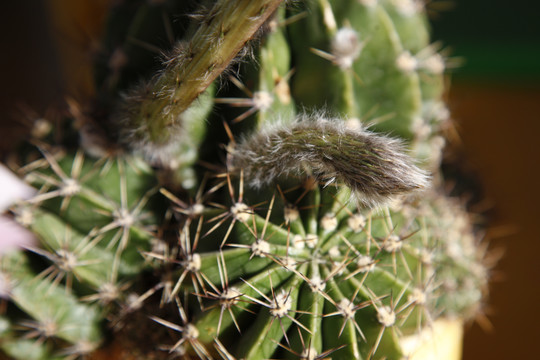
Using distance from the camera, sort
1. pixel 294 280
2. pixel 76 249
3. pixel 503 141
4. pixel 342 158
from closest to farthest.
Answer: pixel 342 158, pixel 294 280, pixel 76 249, pixel 503 141

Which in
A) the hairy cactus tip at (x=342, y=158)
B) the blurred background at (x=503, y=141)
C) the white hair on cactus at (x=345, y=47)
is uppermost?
the white hair on cactus at (x=345, y=47)

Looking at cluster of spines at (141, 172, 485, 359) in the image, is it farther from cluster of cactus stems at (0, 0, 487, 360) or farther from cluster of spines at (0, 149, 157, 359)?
cluster of spines at (0, 149, 157, 359)

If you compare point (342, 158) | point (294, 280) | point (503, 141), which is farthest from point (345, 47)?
point (503, 141)

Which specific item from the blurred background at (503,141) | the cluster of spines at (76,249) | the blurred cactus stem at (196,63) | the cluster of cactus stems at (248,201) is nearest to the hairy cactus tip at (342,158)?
the cluster of cactus stems at (248,201)

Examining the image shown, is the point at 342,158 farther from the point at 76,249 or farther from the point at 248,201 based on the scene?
the point at 76,249

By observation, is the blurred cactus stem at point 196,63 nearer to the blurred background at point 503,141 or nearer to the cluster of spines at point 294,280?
the cluster of spines at point 294,280

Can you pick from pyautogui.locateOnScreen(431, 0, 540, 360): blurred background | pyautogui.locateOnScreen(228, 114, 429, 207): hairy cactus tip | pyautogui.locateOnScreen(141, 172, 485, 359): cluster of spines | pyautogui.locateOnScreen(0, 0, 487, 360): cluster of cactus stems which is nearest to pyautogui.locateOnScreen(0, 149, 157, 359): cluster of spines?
pyautogui.locateOnScreen(0, 0, 487, 360): cluster of cactus stems

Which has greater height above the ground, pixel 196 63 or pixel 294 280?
pixel 196 63

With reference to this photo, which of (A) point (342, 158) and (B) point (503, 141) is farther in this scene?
(B) point (503, 141)
